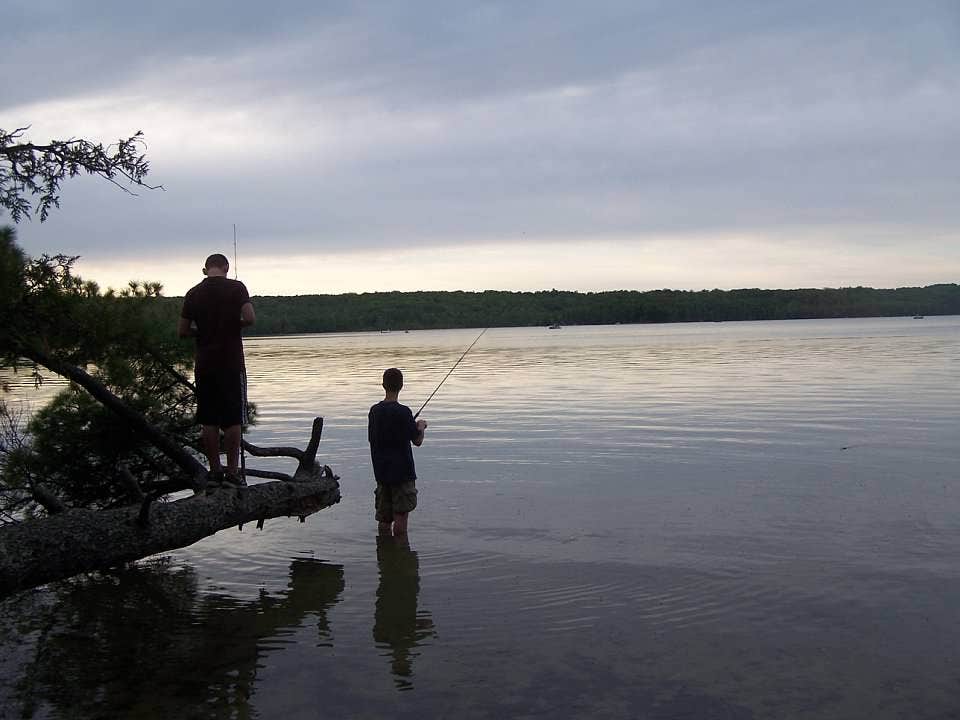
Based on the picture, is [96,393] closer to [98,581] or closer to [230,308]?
[230,308]

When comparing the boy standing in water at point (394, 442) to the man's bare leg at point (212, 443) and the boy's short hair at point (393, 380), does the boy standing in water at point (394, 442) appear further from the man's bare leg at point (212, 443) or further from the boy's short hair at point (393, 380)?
the man's bare leg at point (212, 443)

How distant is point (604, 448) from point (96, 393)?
10.1 meters

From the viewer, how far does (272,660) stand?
6.49 meters

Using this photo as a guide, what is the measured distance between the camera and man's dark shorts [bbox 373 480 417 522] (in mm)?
9273

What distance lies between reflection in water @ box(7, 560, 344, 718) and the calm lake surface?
0.07 feet

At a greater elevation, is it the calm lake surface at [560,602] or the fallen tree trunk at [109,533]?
the fallen tree trunk at [109,533]

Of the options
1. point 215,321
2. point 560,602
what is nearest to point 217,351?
point 215,321

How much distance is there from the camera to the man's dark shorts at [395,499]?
9273 mm

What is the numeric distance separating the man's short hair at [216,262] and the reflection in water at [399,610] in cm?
289

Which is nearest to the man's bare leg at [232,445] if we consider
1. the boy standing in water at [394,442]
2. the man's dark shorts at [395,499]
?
the boy standing in water at [394,442]

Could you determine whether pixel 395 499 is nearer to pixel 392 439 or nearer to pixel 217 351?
pixel 392 439

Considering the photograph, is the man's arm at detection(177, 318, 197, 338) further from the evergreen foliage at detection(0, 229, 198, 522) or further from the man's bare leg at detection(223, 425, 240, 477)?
the man's bare leg at detection(223, 425, 240, 477)

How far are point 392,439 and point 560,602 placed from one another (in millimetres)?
A: 2216

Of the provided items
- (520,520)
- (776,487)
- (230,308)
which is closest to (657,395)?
(776,487)
